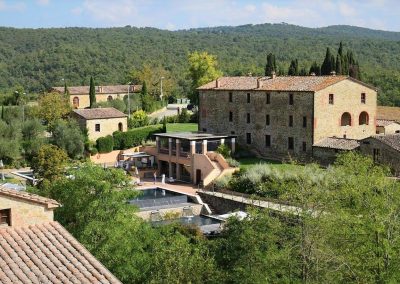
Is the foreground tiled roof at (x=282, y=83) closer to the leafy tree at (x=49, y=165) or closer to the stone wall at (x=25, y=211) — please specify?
the leafy tree at (x=49, y=165)

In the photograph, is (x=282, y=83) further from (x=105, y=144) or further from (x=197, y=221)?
(x=105, y=144)

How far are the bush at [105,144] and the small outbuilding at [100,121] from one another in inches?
78.8

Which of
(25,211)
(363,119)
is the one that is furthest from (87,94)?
(25,211)

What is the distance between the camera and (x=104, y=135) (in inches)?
2224

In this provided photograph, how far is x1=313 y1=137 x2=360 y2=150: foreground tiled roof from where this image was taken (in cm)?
4025

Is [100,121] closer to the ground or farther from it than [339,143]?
farther from it

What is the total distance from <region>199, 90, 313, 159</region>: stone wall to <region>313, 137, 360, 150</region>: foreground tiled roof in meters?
1.19

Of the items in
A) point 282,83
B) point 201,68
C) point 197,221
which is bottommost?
point 197,221

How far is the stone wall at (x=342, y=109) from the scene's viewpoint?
44125 millimetres

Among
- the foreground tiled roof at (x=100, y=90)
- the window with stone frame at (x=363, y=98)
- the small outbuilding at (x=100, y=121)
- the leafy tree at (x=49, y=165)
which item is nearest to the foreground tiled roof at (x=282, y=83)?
the window with stone frame at (x=363, y=98)

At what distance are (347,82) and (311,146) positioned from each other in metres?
5.77

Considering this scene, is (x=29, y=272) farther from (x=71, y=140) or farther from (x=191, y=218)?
(x=71, y=140)

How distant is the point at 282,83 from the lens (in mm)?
47594

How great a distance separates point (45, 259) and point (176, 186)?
33.1 meters
